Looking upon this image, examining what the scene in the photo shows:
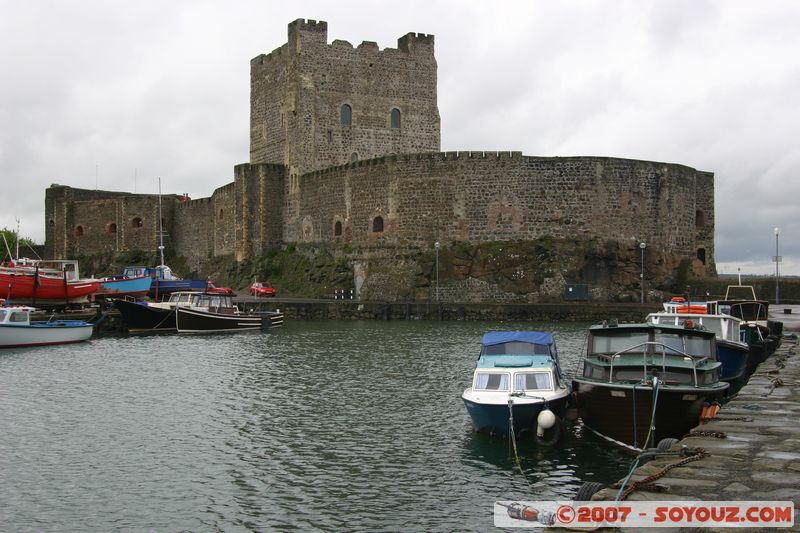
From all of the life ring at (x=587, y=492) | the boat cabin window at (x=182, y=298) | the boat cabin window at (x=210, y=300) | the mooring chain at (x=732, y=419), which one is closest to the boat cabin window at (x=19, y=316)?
the boat cabin window at (x=182, y=298)

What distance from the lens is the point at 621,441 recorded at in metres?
13.9

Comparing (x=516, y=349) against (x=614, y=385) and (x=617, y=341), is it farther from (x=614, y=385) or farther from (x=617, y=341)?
(x=614, y=385)

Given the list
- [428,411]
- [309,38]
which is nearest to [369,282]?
[309,38]

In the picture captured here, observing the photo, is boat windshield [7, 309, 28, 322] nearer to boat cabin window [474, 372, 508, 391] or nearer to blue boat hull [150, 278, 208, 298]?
blue boat hull [150, 278, 208, 298]

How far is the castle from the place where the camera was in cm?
4303

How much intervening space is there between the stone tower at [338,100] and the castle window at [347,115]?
2.3 inches

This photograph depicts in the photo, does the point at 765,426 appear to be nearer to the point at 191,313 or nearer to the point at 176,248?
the point at 191,313

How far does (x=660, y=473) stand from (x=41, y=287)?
1426 inches

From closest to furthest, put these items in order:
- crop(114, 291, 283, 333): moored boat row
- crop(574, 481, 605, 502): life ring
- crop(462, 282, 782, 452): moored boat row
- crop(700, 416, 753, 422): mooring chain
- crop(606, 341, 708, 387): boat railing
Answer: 1. crop(574, 481, 605, 502): life ring
2. crop(700, 416, 753, 422): mooring chain
3. crop(462, 282, 782, 452): moored boat row
4. crop(606, 341, 708, 387): boat railing
5. crop(114, 291, 283, 333): moored boat row

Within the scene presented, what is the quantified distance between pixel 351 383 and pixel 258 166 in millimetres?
32870

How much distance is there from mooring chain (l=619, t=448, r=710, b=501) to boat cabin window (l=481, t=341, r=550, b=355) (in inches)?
279

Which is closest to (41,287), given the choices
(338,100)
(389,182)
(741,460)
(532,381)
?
(389,182)

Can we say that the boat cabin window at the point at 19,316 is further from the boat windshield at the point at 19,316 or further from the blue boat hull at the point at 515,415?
the blue boat hull at the point at 515,415

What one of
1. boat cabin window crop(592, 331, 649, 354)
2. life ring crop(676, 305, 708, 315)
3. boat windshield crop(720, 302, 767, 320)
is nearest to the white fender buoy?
boat cabin window crop(592, 331, 649, 354)
